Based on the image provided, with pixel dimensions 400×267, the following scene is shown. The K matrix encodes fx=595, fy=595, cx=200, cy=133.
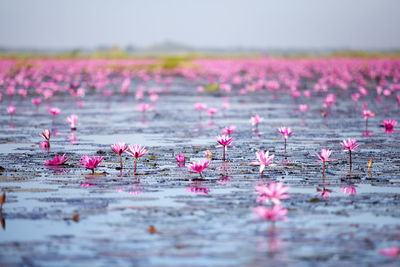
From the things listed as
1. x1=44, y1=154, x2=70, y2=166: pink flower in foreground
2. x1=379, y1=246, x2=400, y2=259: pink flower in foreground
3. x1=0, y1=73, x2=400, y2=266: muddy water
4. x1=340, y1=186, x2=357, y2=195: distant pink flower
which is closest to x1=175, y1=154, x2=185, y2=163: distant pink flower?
x1=0, y1=73, x2=400, y2=266: muddy water

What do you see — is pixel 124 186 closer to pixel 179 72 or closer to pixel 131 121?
pixel 131 121

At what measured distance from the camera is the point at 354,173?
6852 mm

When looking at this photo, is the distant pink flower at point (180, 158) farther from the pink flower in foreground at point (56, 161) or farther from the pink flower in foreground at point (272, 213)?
the pink flower in foreground at point (272, 213)

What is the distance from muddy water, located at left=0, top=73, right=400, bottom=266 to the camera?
13.2 ft

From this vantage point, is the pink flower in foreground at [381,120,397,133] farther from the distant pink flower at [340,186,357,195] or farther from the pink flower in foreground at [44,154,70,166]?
the pink flower in foreground at [44,154,70,166]

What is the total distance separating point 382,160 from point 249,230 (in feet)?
12.6

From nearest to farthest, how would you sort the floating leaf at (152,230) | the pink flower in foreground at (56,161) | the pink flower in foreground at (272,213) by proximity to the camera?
the floating leaf at (152,230) → the pink flower in foreground at (272,213) → the pink flower in foreground at (56,161)

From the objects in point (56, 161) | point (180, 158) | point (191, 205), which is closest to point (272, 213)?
point (191, 205)

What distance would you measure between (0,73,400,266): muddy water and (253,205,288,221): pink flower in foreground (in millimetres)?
71

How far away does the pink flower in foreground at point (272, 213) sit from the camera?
4633 millimetres

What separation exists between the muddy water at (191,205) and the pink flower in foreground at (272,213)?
0.07 metres

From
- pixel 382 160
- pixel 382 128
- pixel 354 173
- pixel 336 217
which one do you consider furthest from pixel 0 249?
pixel 382 128

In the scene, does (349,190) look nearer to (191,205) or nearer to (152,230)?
(191,205)

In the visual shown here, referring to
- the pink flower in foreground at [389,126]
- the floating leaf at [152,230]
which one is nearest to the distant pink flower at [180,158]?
the floating leaf at [152,230]
